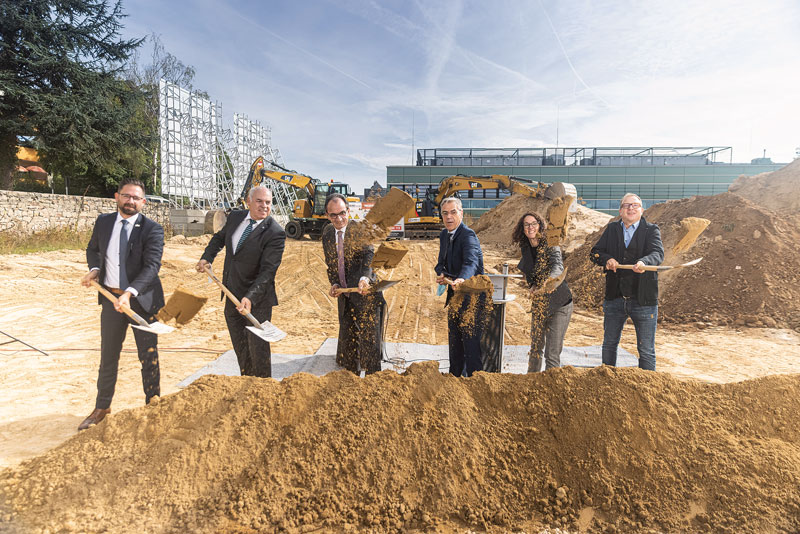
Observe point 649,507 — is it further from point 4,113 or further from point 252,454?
point 4,113

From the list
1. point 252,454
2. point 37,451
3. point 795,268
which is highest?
point 795,268

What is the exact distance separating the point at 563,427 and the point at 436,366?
86cm

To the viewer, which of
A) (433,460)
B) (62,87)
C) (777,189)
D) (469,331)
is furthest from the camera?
(62,87)

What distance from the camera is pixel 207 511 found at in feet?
6.48

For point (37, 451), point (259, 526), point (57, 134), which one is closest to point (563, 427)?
point (259, 526)

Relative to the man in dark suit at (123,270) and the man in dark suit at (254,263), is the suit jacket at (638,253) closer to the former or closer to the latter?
the man in dark suit at (254,263)

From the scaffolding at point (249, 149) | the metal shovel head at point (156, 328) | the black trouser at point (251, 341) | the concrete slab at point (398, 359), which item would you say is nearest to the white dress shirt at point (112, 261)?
the metal shovel head at point (156, 328)

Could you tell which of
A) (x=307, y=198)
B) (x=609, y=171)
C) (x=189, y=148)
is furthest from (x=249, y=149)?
(x=609, y=171)

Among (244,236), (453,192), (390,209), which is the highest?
(453,192)

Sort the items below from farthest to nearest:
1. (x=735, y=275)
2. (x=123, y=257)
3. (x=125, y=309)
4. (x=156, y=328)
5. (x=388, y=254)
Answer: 1. (x=735, y=275)
2. (x=388, y=254)
3. (x=123, y=257)
4. (x=156, y=328)
5. (x=125, y=309)

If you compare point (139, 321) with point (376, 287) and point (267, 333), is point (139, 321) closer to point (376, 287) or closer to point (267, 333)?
point (267, 333)

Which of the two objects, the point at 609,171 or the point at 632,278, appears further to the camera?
the point at 609,171

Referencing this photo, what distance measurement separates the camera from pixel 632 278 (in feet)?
11.2

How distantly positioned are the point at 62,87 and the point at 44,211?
7609mm
